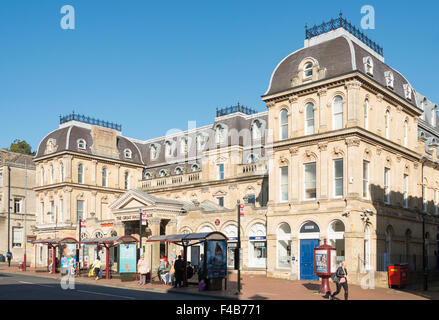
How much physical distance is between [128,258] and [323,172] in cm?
1405

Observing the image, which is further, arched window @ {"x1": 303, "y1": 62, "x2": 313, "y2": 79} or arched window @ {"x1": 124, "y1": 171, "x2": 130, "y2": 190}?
arched window @ {"x1": 124, "y1": 171, "x2": 130, "y2": 190}

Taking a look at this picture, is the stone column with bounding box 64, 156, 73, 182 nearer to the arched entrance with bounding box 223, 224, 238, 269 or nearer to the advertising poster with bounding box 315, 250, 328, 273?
the arched entrance with bounding box 223, 224, 238, 269

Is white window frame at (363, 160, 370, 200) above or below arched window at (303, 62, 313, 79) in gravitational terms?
below

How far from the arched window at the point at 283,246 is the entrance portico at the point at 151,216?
36.7ft

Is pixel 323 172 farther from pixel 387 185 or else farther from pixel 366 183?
pixel 387 185

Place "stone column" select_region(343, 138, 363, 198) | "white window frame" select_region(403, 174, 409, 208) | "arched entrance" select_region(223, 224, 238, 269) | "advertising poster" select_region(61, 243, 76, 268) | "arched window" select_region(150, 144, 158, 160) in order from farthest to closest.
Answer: "arched window" select_region(150, 144, 158, 160)
"arched entrance" select_region(223, 224, 238, 269)
"white window frame" select_region(403, 174, 409, 208)
"advertising poster" select_region(61, 243, 76, 268)
"stone column" select_region(343, 138, 363, 198)

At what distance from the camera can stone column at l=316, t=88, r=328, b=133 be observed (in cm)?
3584

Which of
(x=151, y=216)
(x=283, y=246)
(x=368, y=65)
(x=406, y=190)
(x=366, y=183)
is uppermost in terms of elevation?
A: (x=368, y=65)

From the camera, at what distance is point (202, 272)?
28984mm

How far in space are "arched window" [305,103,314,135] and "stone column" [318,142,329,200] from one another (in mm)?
1588

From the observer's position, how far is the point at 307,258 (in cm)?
3547

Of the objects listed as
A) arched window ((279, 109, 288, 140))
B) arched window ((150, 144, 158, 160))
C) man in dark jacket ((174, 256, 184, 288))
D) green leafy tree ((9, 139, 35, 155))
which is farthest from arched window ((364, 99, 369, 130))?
green leafy tree ((9, 139, 35, 155))

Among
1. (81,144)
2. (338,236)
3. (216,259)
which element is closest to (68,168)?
(81,144)
